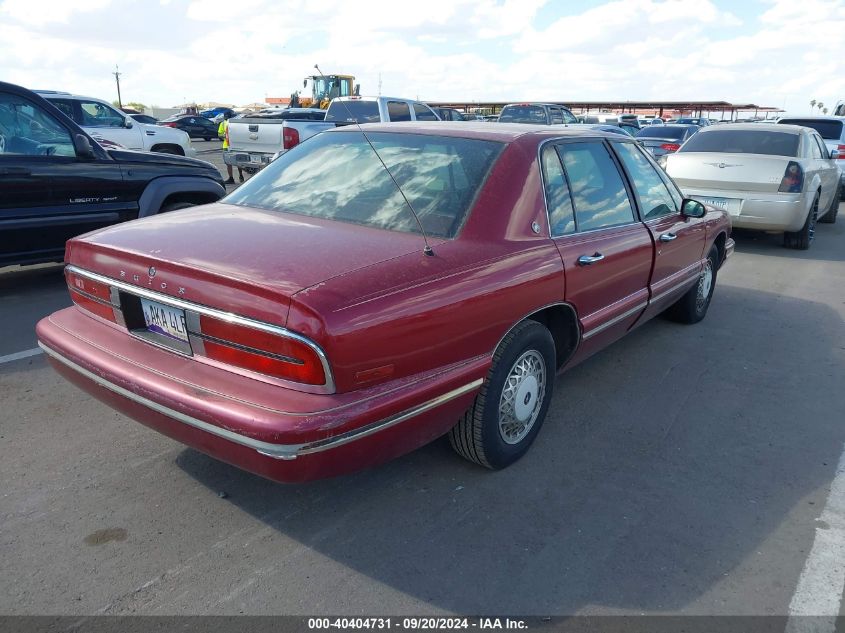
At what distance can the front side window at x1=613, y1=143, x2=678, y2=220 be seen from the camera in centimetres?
435

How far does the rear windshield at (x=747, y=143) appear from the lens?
9086 mm

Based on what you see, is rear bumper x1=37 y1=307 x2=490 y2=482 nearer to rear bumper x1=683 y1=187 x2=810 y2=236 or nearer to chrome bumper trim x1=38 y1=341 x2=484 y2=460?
chrome bumper trim x1=38 y1=341 x2=484 y2=460

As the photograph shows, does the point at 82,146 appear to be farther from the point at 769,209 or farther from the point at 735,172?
the point at 769,209

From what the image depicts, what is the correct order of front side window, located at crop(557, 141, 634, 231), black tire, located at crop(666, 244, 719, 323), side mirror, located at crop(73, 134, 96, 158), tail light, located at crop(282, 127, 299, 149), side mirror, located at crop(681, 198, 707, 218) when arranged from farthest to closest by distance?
1. tail light, located at crop(282, 127, 299, 149)
2. side mirror, located at crop(73, 134, 96, 158)
3. black tire, located at crop(666, 244, 719, 323)
4. side mirror, located at crop(681, 198, 707, 218)
5. front side window, located at crop(557, 141, 634, 231)

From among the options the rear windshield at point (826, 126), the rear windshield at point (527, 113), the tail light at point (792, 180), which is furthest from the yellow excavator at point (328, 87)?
the tail light at point (792, 180)

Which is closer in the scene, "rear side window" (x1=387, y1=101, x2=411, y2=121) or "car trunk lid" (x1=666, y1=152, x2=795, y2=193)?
"car trunk lid" (x1=666, y1=152, x2=795, y2=193)

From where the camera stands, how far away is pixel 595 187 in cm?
390

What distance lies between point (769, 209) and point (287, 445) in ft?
26.7

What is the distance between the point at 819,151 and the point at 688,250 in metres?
6.55

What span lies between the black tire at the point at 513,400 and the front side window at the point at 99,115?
35.5 ft

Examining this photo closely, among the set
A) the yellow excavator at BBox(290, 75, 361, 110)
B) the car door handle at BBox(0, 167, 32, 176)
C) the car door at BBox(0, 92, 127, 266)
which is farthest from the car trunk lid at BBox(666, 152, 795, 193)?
the yellow excavator at BBox(290, 75, 361, 110)

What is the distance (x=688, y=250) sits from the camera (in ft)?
16.3

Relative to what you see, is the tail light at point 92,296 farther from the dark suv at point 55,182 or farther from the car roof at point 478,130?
the dark suv at point 55,182

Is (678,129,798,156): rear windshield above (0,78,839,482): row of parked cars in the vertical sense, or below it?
above
